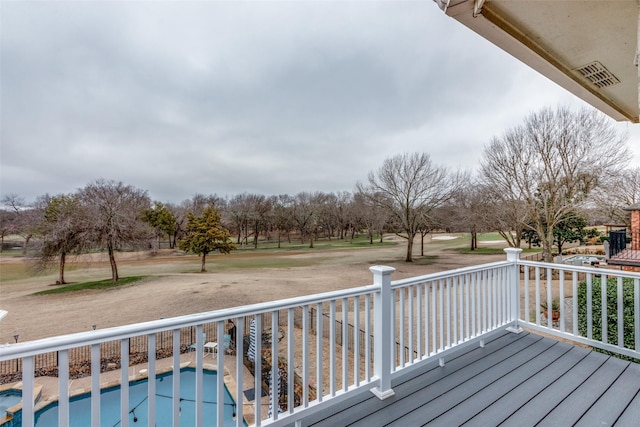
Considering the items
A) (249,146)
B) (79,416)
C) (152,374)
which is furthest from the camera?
(249,146)

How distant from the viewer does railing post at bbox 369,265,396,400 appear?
2.16 meters

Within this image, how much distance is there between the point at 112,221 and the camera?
1789cm

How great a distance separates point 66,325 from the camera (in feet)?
36.9

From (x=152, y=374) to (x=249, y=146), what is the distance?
24937 mm

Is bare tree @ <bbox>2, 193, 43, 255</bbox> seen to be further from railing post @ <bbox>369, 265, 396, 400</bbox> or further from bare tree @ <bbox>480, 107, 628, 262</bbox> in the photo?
bare tree @ <bbox>480, 107, 628, 262</bbox>

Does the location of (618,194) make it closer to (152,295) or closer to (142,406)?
(142,406)

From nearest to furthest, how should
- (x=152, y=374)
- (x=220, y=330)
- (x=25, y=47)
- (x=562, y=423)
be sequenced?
(x=152, y=374), (x=220, y=330), (x=562, y=423), (x=25, y=47)

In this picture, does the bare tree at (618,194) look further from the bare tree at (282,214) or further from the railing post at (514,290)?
the bare tree at (282,214)

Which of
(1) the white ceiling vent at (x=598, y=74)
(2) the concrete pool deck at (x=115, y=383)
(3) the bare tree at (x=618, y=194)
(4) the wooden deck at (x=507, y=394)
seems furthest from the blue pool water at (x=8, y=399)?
(3) the bare tree at (x=618, y=194)

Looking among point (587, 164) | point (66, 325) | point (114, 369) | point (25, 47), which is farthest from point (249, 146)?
point (587, 164)

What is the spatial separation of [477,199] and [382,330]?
63.3ft

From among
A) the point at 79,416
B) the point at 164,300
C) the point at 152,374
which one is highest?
the point at 152,374

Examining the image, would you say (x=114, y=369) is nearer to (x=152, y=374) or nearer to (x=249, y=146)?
(x=152, y=374)

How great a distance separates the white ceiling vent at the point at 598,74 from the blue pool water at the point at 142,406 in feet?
27.4
